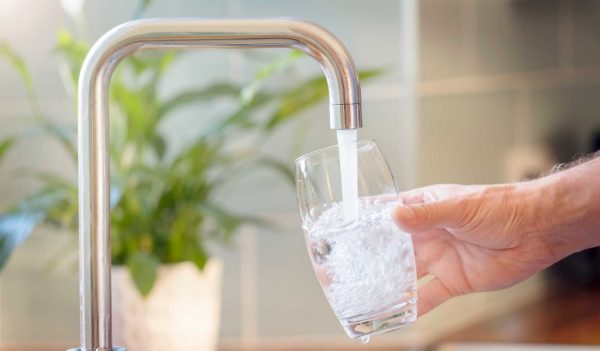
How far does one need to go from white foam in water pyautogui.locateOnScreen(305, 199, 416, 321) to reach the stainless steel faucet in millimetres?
104

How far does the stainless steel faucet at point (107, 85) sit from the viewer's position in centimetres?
86

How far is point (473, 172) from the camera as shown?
2146 millimetres

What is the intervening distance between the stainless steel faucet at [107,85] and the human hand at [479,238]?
0.67ft

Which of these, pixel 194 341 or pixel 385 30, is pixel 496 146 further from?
pixel 194 341

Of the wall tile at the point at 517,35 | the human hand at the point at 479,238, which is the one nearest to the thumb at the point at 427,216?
the human hand at the point at 479,238

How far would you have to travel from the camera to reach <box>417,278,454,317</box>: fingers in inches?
48.6

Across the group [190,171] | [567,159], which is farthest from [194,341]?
[567,159]

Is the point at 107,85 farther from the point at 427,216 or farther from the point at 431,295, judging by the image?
the point at 431,295

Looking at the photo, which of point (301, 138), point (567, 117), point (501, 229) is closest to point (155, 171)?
point (301, 138)

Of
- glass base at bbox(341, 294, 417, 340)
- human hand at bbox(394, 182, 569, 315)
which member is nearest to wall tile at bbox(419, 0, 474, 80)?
human hand at bbox(394, 182, 569, 315)

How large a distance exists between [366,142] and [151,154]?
1.23 meters

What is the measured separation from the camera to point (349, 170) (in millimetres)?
921

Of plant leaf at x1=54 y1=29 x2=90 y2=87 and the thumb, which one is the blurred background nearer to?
plant leaf at x1=54 y1=29 x2=90 y2=87

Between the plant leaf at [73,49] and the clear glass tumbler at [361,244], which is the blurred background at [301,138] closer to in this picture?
the plant leaf at [73,49]
